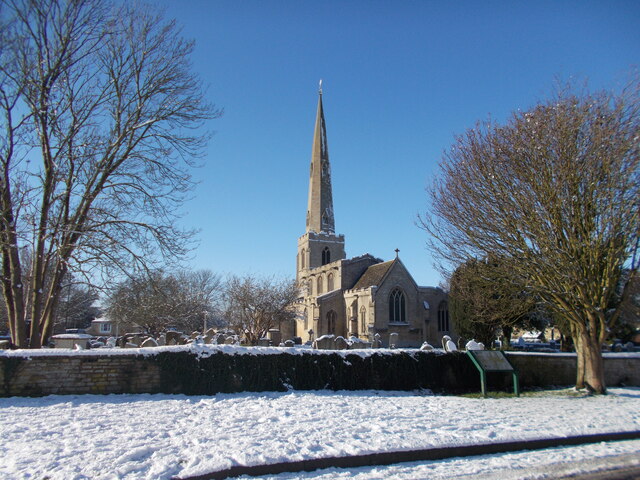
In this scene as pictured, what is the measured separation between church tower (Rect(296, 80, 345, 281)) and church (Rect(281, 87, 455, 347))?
0.38 ft

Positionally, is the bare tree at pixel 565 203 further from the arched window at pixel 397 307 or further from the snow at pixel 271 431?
the arched window at pixel 397 307

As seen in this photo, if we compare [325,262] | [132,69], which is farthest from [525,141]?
[325,262]

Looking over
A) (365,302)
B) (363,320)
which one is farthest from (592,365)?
(363,320)

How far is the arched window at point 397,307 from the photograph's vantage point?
41.7m

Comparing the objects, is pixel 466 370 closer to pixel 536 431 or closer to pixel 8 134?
pixel 536 431

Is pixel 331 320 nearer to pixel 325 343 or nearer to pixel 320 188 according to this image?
pixel 320 188

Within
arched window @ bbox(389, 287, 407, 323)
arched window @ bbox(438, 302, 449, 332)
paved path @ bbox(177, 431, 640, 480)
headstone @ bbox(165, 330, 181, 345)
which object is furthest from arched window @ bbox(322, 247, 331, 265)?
paved path @ bbox(177, 431, 640, 480)

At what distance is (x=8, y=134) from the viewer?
12.4 meters

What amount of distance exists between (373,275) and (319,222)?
12600 mm

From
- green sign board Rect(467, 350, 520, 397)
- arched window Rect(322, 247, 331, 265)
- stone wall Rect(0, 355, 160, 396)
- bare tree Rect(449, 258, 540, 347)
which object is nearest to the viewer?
stone wall Rect(0, 355, 160, 396)

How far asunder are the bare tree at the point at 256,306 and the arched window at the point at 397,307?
31.5ft

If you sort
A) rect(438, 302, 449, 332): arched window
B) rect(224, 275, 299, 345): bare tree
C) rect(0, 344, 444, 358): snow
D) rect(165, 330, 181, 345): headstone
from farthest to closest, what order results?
1. rect(438, 302, 449, 332): arched window
2. rect(224, 275, 299, 345): bare tree
3. rect(165, 330, 181, 345): headstone
4. rect(0, 344, 444, 358): snow

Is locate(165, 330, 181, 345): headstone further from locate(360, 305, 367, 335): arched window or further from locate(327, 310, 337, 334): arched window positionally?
locate(327, 310, 337, 334): arched window

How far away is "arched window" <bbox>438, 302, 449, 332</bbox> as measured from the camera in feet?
142
